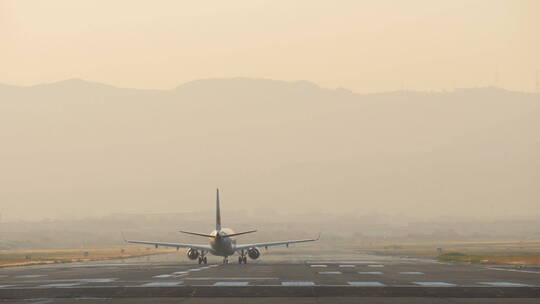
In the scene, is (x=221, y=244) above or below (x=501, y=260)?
above

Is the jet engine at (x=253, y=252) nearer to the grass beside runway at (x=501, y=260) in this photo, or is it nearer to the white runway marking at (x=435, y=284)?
the grass beside runway at (x=501, y=260)

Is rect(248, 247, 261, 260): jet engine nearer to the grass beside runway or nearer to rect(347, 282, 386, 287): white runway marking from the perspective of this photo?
the grass beside runway

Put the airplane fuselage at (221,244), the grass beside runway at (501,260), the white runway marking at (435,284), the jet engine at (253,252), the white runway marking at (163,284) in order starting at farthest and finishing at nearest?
the jet engine at (253,252) → the airplane fuselage at (221,244) → the grass beside runway at (501,260) → the white runway marking at (163,284) → the white runway marking at (435,284)

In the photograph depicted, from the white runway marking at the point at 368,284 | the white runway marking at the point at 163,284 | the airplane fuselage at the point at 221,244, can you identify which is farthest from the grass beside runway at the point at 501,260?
the white runway marking at the point at 163,284

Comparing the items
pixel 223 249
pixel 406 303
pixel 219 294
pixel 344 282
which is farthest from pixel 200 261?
pixel 406 303

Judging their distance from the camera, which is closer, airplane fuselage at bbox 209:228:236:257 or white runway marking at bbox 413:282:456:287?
white runway marking at bbox 413:282:456:287

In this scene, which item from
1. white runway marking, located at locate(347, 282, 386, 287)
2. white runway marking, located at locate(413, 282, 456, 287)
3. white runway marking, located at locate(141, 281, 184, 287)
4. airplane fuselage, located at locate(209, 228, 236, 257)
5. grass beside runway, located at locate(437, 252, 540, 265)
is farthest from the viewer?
airplane fuselage, located at locate(209, 228, 236, 257)

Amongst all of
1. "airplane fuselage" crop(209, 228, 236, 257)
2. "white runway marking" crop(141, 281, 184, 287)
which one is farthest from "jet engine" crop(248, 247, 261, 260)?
"white runway marking" crop(141, 281, 184, 287)

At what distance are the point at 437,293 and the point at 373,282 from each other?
28.5ft

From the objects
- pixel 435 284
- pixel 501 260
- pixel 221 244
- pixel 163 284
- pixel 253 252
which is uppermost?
pixel 221 244

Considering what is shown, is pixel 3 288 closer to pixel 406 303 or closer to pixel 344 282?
pixel 344 282

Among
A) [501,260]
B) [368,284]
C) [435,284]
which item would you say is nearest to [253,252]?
[501,260]

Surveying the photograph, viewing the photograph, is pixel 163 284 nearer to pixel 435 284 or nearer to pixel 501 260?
pixel 435 284

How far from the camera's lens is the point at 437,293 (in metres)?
37.2
